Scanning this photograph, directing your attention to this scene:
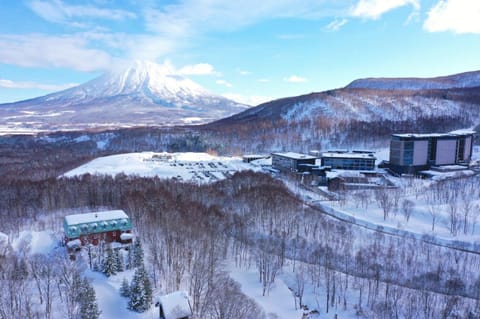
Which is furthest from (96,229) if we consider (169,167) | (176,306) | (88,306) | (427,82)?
(427,82)

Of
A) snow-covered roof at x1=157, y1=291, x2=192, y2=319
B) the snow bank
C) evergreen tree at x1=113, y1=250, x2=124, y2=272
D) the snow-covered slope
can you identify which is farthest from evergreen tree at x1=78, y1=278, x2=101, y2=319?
the snow-covered slope

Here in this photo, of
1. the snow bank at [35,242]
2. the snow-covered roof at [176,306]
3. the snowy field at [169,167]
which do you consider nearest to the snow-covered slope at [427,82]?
the snowy field at [169,167]

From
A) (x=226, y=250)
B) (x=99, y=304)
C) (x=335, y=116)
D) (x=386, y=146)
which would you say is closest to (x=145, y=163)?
(x=226, y=250)

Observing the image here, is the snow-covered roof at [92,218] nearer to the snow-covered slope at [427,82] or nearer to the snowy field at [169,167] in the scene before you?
the snowy field at [169,167]

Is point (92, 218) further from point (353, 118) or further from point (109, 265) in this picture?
point (353, 118)

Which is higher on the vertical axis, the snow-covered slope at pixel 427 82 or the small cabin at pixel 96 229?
the snow-covered slope at pixel 427 82

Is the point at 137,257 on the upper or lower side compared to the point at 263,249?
upper
